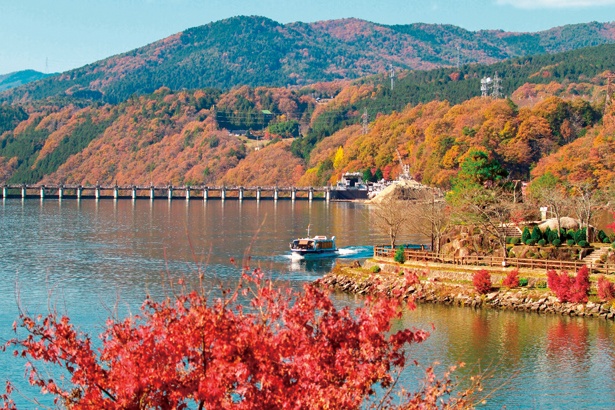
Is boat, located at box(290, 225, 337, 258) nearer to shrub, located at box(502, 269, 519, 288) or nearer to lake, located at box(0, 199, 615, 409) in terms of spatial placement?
lake, located at box(0, 199, 615, 409)

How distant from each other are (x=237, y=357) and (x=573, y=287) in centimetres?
2807

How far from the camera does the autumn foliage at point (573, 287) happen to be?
3812cm

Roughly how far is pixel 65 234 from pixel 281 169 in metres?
114

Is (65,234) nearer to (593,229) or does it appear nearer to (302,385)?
(593,229)

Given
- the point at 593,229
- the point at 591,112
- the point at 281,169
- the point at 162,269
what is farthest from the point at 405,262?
the point at 281,169

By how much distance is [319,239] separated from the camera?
6419cm

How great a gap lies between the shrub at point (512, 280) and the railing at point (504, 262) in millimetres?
1996

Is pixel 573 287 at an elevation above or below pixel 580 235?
below

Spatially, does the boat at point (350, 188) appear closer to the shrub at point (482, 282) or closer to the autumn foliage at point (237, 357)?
the shrub at point (482, 282)

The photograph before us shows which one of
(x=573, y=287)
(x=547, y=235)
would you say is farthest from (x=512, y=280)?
(x=547, y=235)

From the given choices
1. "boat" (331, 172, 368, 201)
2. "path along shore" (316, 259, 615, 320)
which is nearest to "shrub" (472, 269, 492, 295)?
"path along shore" (316, 259, 615, 320)

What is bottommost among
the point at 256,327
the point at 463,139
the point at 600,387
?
the point at 600,387

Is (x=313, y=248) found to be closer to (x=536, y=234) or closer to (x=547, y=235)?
(x=536, y=234)

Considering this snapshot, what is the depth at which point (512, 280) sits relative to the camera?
134ft
